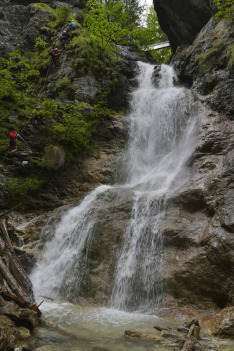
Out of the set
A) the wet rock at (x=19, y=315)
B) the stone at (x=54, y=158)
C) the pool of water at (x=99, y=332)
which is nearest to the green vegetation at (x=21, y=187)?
the stone at (x=54, y=158)

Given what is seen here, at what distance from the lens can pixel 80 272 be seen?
7281mm

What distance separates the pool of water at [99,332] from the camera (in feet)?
11.9

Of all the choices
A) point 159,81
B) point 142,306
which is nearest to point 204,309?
point 142,306

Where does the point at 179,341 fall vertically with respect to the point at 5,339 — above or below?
below

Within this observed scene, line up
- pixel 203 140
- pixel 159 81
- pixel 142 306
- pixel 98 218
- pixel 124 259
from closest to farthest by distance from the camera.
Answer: pixel 142 306 → pixel 124 259 → pixel 98 218 → pixel 203 140 → pixel 159 81

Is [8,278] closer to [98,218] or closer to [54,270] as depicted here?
[54,270]

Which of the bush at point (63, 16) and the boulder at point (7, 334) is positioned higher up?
the bush at point (63, 16)

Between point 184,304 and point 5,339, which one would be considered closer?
point 5,339

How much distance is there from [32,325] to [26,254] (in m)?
4.26

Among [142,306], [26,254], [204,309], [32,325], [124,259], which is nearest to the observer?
[32,325]

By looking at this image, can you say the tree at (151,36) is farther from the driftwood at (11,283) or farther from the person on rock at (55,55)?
the driftwood at (11,283)

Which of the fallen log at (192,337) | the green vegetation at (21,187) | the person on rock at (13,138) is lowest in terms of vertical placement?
the fallen log at (192,337)

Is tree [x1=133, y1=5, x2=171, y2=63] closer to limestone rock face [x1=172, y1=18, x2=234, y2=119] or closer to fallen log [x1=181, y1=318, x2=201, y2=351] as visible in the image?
limestone rock face [x1=172, y1=18, x2=234, y2=119]

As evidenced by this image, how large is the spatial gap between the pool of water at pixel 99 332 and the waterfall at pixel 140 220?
0.82m
